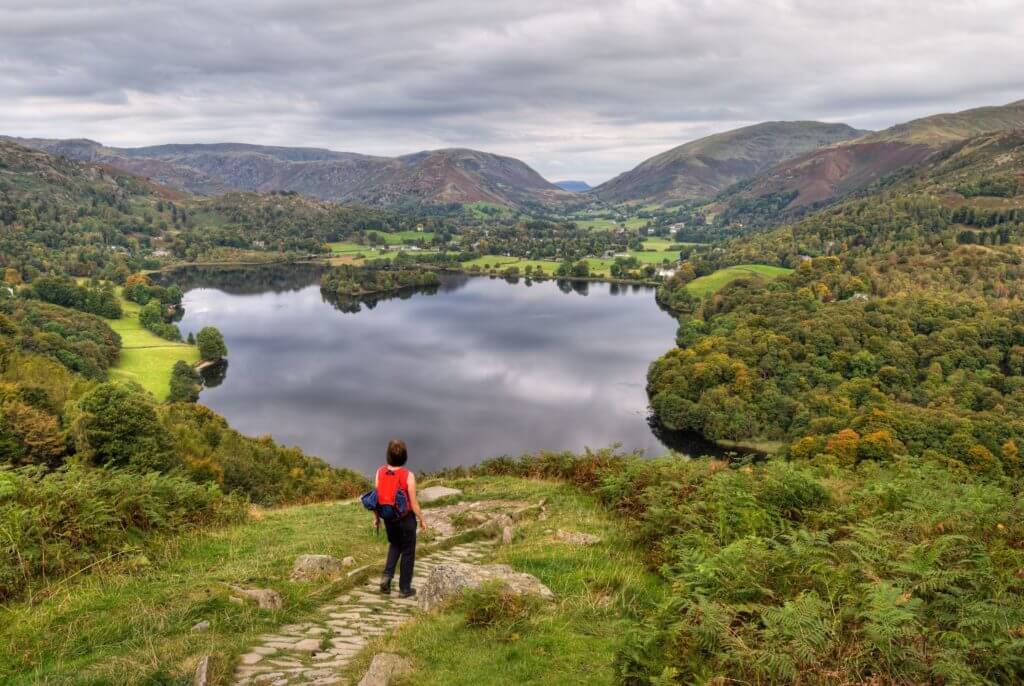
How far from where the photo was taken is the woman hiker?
8398mm

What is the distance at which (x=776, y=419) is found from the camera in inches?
2601

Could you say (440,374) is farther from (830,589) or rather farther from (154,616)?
(830,589)

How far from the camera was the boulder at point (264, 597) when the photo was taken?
783 centimetres

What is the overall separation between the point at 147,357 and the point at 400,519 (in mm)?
100369

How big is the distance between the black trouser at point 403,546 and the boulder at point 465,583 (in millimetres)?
387

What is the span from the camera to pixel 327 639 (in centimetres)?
699

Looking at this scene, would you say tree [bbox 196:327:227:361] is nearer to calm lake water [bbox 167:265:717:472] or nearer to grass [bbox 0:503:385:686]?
calm lake water [bbox 167:265:717:472]

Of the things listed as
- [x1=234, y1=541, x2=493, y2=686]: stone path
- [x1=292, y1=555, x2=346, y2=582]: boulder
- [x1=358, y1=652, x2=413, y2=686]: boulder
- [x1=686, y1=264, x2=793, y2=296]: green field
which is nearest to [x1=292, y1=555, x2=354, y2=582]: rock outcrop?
[x1=292, y1=555, x2=346, y2=582]: boulder

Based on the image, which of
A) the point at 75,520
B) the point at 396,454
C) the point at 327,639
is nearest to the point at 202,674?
the point at 327,639

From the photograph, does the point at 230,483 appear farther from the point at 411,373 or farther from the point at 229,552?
the point at 411,373

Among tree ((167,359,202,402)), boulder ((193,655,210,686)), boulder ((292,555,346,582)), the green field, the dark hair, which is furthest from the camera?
the green field

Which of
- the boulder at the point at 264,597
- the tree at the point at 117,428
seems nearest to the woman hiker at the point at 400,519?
the boulder at the point at 264,597

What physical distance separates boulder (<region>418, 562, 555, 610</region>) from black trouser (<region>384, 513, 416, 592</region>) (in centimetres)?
39

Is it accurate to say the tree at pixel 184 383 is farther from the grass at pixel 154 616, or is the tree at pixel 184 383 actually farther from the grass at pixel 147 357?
the grass at pixel 154 616
